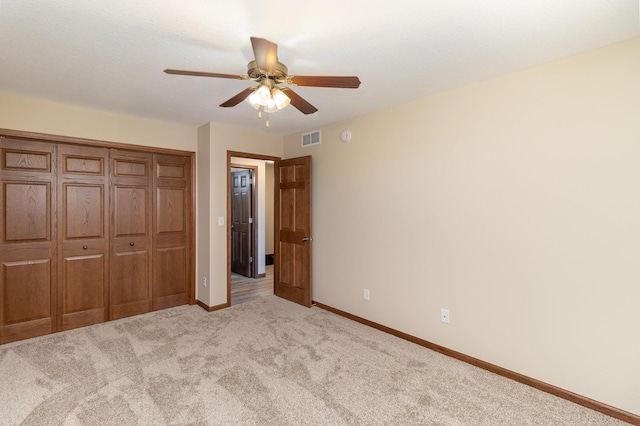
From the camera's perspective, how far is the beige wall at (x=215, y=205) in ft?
12.9

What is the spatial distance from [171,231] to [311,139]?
86.0 inches

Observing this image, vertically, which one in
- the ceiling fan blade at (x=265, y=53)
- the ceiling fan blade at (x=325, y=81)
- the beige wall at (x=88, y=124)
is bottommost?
the ceiling fan blade at (x=325, y=81)

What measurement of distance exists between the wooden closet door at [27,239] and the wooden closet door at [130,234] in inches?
21.3

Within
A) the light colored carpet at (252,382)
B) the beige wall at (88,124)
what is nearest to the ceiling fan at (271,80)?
the light colored carpet at (252,382)

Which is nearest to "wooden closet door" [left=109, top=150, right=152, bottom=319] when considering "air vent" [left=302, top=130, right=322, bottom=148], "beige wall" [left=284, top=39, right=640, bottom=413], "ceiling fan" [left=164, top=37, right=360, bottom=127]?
"air vent" [left=302, top=130, right=322, bottom=148]

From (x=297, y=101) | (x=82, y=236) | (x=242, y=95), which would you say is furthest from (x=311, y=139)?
(x=82, y=236)

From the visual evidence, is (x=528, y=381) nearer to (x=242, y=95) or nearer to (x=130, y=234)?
(x=242, y=95)

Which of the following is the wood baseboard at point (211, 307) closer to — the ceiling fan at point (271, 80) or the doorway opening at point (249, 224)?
the doorway opening at point (249, 224)

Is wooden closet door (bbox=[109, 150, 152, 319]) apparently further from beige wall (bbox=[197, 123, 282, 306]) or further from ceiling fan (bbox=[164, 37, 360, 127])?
ceiling fan (bbox=[164, 37, 360, 127])

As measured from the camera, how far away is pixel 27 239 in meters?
3.14

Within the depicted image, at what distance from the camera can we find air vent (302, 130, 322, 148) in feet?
13.3

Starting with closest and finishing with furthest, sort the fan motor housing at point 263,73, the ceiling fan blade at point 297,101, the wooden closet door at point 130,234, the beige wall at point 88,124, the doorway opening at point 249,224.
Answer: the fan motor housing at point 263,73, the ceiling fan blade at point 297,101, the beige wall at point 88,124, the wooden closet door at point 130,234, the doorway opening at point 249,224

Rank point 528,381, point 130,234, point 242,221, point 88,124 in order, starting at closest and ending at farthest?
point 528,381
point 88,124
point 130,234
point 242,221

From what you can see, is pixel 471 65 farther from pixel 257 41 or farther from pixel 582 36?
pixel 257 41
